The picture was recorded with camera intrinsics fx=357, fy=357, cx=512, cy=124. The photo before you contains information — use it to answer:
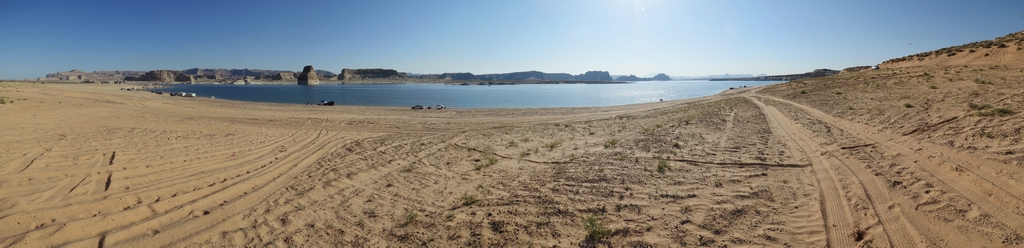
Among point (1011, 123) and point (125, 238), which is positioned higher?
point (1011, 123)

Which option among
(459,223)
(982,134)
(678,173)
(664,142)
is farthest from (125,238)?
(982,134)

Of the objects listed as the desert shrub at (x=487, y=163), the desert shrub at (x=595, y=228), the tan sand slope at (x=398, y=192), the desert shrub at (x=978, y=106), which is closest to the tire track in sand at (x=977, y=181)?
the tan sand slope at (x=398, y=192)

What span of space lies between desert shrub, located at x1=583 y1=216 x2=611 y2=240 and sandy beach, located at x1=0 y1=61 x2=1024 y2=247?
0.03 meters

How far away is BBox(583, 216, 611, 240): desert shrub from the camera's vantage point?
5.58 metres

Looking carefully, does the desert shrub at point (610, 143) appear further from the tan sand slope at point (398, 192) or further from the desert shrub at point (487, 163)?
the desert shrub at point (487, 163)

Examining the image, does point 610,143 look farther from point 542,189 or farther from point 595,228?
point 595,228

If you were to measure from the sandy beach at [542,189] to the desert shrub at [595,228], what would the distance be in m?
0.03

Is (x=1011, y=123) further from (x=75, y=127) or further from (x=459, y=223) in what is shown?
(x=75, y=127)

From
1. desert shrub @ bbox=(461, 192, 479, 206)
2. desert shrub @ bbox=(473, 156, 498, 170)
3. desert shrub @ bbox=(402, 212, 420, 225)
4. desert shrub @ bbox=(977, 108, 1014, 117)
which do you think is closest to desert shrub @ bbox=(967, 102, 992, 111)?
desert shrub @ bbox=(977, 108, 1014, 117)

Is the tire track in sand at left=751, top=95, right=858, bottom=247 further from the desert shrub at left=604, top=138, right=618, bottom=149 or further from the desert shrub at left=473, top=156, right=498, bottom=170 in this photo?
the desert shrub at left=473, top=156, right=498, bottom=170

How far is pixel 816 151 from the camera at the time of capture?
34.5 ft

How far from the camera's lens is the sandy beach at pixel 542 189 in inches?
222

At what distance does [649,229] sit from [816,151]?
8306 mm

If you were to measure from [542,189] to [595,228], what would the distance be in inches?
97.2
